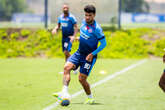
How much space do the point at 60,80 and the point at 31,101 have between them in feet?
13.5

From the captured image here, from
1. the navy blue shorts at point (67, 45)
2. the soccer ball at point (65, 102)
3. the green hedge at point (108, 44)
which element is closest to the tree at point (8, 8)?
the green hedge at point (108, 44)

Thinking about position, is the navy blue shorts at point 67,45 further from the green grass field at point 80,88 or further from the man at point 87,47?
the man at point 87,47

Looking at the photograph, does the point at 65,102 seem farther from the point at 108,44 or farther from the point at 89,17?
the point at 108,44

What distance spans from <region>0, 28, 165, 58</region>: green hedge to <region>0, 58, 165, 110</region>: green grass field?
666cm

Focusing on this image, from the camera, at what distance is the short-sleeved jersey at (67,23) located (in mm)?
14891

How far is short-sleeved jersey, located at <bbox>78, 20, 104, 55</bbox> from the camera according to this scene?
862 cm

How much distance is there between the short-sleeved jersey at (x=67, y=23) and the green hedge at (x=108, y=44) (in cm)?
685

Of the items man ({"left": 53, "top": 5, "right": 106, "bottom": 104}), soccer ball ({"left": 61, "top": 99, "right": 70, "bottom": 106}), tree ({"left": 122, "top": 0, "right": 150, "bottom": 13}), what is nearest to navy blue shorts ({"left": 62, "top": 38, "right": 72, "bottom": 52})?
man ({"left": 53, "top": 5, "right": 106, "bottom": 104})

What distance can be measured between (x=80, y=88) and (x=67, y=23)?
13.7 ft

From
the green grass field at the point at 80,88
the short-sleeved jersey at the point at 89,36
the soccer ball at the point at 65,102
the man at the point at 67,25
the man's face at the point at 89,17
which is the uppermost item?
the man's face at the point at 89,17

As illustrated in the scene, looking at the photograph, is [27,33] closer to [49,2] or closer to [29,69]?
[49,2]

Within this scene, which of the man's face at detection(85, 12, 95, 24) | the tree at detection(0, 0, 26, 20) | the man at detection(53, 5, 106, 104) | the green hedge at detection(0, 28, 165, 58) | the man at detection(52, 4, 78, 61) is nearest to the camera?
the man's face at detection(85, 12, 95, 24)

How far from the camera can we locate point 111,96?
33.2 ft

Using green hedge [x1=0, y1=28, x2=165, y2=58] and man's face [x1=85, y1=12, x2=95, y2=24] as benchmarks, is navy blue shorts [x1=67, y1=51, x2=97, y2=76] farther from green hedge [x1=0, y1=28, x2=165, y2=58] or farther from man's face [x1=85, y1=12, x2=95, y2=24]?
green hedge [x1=0, y1=28, x2=165, y2=58]
